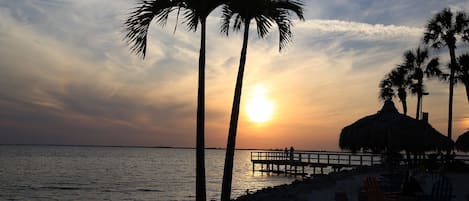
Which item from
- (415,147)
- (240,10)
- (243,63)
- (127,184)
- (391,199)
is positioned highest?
(240,10)

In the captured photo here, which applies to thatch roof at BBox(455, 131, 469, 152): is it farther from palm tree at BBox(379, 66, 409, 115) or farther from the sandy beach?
palm tree at BBox(379, 66, 409, 115)

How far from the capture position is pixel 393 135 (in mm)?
15812

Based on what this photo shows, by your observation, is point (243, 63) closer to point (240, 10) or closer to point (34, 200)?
point (240, 10)

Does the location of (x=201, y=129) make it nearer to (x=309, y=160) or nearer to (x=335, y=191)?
(x=335, y=191)

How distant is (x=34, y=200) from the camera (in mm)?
37625

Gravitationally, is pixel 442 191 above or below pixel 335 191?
above

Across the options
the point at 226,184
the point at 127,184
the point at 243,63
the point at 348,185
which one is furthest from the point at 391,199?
the point at 127,184

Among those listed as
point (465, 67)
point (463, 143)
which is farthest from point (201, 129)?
point (465, 67)

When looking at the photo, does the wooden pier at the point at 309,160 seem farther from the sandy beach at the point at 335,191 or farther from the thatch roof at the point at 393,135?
the thatch roof at the point at 393,135

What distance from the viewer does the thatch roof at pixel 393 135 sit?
1580 cm

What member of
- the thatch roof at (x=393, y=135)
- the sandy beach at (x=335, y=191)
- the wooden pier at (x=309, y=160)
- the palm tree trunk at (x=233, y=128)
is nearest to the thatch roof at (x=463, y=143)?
the sandy beach at (x=335, y=191)

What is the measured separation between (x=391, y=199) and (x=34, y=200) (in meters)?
32.2

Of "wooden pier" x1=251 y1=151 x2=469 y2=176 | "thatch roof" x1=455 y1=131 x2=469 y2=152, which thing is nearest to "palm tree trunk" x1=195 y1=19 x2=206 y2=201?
"thatch roof" x1=455 y1=131 x2=469 y2=152

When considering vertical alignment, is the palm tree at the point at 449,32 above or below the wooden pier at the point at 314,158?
above
